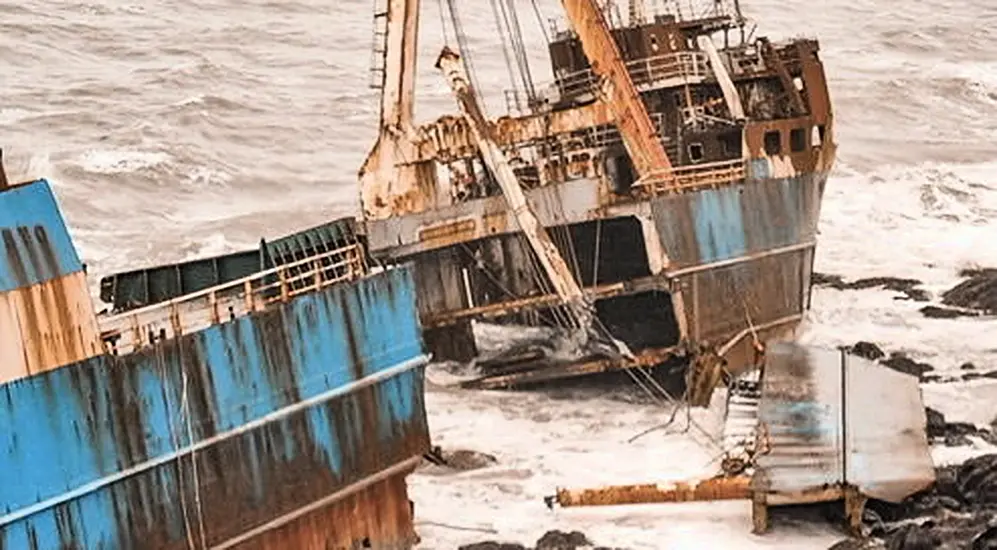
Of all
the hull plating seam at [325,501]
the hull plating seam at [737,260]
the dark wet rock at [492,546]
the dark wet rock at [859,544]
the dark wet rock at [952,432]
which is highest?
the hull plating seam at [737,260]

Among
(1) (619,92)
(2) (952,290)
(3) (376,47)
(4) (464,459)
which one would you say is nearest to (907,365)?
(1) (619,92)

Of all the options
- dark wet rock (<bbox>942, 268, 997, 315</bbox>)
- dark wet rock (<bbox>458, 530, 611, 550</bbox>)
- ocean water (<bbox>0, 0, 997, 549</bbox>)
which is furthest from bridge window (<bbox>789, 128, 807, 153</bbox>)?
dark wet rock (<bbox>458, 530, 611, 550</bbox>)

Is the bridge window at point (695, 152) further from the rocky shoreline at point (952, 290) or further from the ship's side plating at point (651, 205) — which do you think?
the rocky shoreline at point (952, 290)

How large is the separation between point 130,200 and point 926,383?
1071 inches

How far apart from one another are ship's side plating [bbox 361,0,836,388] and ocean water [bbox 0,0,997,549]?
72.0 inches

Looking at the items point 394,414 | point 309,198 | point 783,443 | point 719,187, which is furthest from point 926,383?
point 309,198

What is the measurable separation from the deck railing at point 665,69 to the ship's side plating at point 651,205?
0.04 metres

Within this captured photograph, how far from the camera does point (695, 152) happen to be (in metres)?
26.1

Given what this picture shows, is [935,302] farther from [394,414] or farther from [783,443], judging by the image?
[394,414]

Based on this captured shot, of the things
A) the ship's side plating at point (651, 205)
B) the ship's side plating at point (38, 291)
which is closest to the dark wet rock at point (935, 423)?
the ship's side plating at point (651, 205)

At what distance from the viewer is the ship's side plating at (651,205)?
72.9 feet

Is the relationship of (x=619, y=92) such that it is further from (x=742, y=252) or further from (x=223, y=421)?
(x=223, y=421)

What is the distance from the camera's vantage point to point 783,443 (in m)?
17.3

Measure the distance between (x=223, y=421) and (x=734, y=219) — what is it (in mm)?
11879
